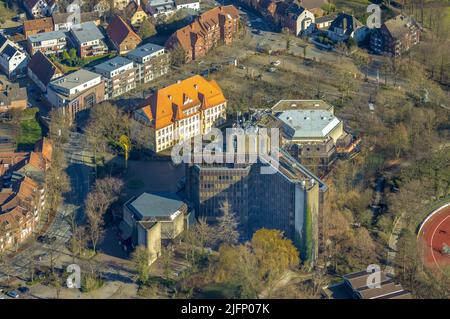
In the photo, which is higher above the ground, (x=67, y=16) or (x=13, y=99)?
(x=67, y=16)

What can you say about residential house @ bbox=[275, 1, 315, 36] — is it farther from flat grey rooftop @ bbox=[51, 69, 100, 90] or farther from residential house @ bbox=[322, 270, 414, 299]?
residential house @ bbox=[322, 270, 414, 299]

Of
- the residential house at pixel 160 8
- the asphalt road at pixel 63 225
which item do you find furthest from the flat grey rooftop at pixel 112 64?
the residential house at pixel 160 8

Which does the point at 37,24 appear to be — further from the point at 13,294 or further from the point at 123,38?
the point at 13,294

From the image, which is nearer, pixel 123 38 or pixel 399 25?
pixel 123 38

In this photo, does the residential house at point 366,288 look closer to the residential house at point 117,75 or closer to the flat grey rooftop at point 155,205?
the flat grey rooftop at point 155,205

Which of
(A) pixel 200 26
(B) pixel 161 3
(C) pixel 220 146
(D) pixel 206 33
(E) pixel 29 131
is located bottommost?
(E) pixel 29 131

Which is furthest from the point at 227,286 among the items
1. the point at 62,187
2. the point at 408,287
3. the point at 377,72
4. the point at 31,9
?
the point at 31,9

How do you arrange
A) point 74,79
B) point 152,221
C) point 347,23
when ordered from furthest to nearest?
point 347,23 < point 74,79 < point 152,221

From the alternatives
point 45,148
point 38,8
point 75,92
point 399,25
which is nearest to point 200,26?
point 75,92
